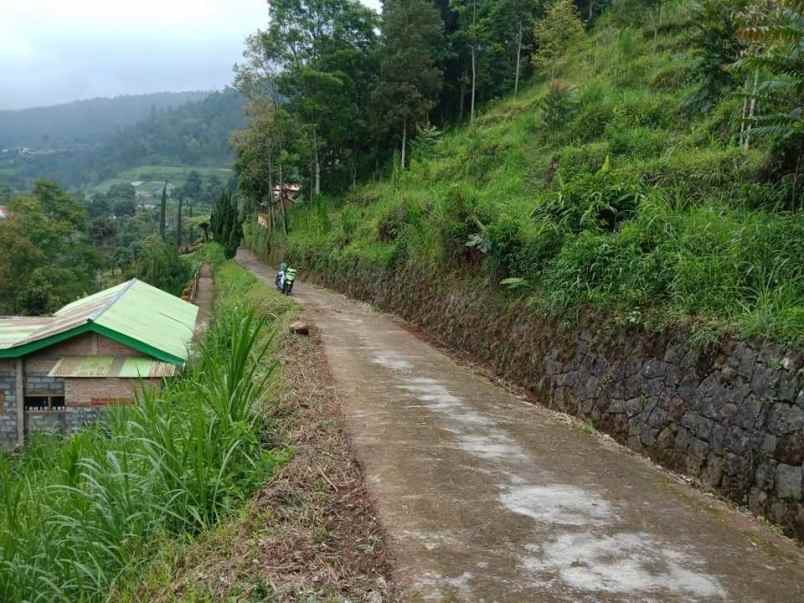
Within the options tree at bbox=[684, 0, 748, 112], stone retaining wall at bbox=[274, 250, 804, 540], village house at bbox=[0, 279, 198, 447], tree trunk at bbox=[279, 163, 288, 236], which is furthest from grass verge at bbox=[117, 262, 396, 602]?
tree trunk at bbox=[279, 163, 288, 236]

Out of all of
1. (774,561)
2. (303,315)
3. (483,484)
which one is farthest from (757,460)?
(303,315)

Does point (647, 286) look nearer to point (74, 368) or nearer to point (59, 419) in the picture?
point (74, 368)

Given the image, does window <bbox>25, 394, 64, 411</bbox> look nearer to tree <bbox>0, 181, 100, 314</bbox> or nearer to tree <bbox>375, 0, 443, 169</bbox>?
tree <bbox>375, 0, 443, 169</bbox>

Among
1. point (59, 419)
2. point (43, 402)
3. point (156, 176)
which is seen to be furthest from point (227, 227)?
point (156, 176)

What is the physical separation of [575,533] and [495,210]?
7376mm

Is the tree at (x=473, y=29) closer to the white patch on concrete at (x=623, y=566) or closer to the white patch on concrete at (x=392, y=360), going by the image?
the white patch on concrete at (x=392, y=360)

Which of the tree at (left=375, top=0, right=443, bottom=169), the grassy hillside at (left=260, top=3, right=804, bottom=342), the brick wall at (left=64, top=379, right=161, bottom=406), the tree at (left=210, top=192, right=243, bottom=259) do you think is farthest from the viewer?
the tree at (left=210, top=192, right=243, bottom=259)

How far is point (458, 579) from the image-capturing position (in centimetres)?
320

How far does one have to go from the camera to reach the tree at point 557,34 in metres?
24.5

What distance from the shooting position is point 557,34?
24469mm

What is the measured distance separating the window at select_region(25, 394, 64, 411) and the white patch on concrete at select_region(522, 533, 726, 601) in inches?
469

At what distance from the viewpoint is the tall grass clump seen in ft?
12.8

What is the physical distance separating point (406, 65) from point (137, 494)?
26040 mm

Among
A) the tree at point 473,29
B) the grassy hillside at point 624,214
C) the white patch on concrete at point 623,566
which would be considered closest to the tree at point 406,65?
the tree at point 473,29
